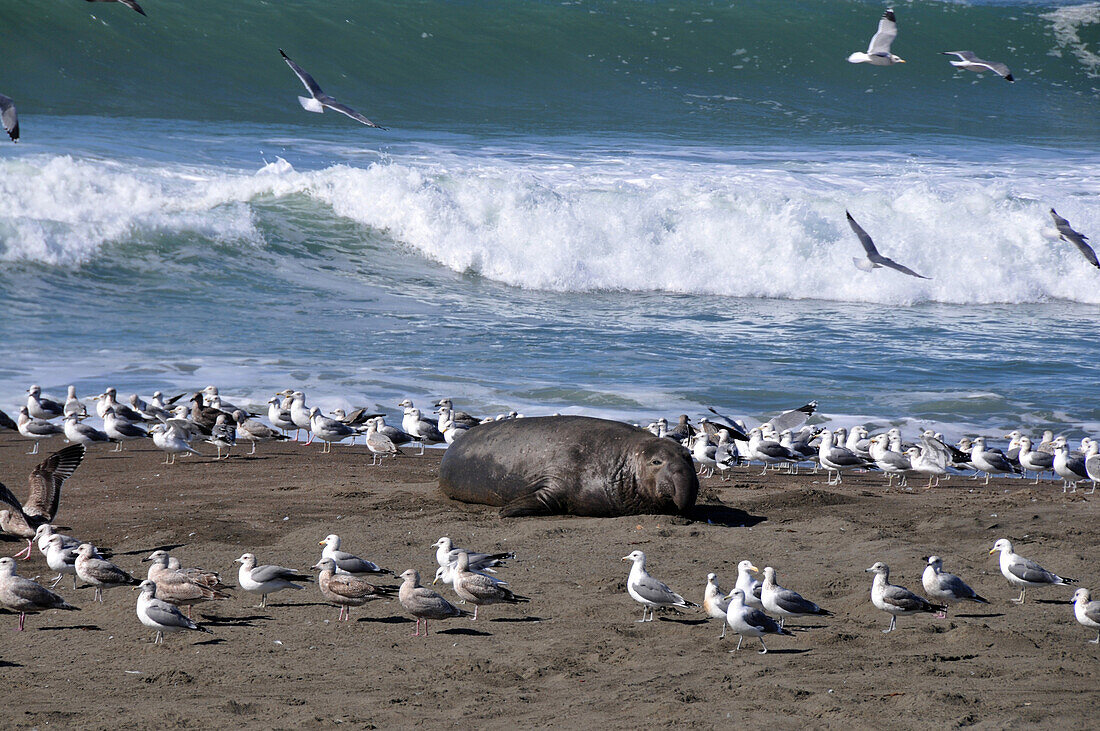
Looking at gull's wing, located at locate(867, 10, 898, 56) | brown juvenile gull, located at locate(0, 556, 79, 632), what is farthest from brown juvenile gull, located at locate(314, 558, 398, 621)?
gull's wing, located at locate(867, 10, 898, 56)

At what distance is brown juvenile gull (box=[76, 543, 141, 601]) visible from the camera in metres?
6.89

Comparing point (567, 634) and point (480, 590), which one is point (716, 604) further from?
point (480, 590)

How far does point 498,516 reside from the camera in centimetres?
950

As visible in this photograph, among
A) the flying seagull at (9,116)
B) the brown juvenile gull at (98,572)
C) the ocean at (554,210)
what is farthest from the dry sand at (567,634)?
the ocean at (554,210)

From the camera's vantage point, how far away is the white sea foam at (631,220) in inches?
916

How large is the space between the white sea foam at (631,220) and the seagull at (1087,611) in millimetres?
17770

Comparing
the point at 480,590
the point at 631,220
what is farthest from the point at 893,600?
the point at 631,220

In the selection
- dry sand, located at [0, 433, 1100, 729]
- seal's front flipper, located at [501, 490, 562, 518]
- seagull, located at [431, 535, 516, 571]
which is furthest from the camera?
seal's front flipper, located at [501, 490, 562, 518]

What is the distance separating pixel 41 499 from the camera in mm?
8211

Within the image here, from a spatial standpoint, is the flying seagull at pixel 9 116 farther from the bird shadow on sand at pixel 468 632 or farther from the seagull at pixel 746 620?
the seagull at pixel 746 620

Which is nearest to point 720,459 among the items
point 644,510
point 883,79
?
point 644,510

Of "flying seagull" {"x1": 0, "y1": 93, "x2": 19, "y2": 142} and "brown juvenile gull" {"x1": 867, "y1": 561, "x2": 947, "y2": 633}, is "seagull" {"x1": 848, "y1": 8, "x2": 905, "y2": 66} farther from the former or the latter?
"flying seagull" {"x1": 0, "y1": 93, "x2": 19, "y2": 142}

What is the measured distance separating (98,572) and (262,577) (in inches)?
39.3

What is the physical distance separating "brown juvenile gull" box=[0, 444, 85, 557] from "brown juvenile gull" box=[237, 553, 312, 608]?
198 cm
